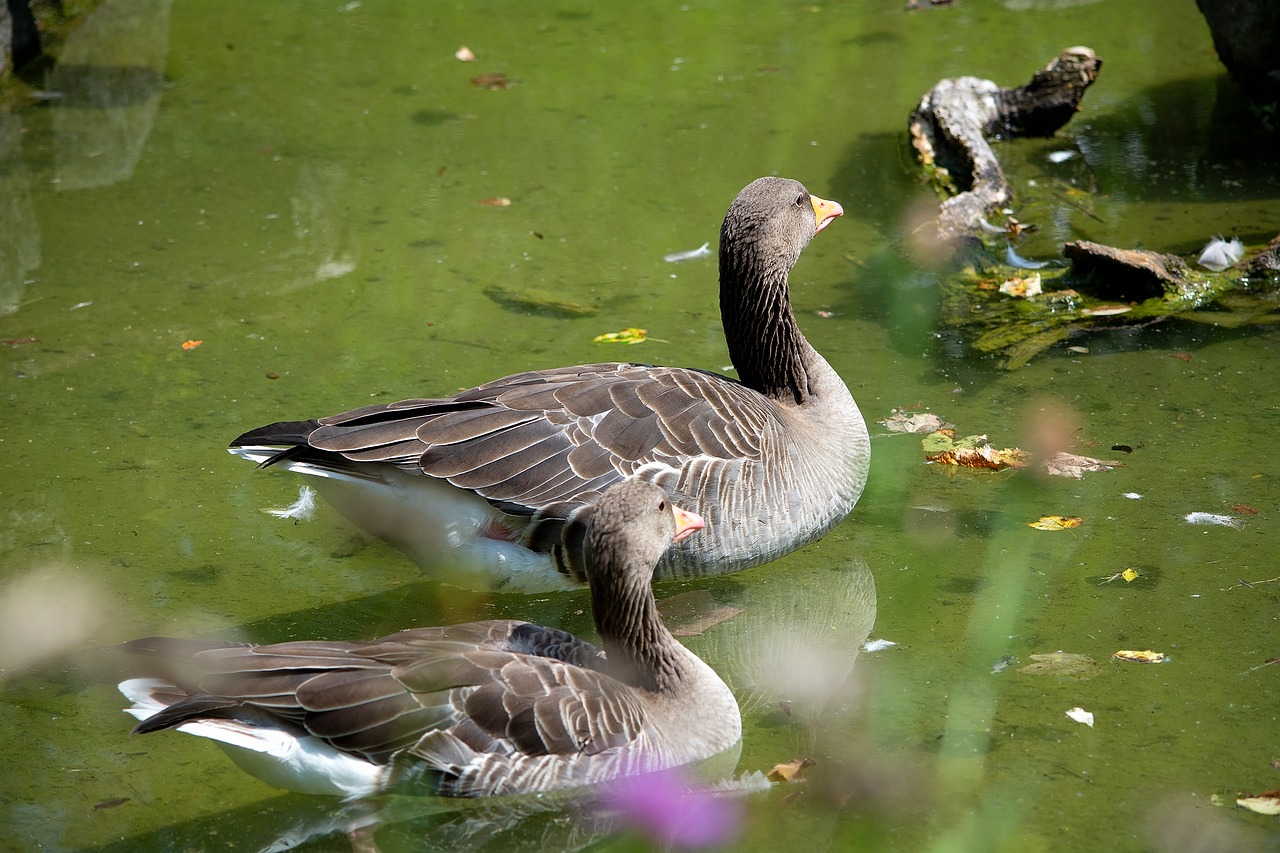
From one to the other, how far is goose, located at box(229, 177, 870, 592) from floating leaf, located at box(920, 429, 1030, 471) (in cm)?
64

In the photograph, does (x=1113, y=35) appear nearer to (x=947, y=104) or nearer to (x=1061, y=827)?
(x=947, y=104)

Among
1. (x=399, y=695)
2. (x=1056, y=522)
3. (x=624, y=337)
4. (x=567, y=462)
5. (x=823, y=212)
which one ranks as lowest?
(x=1056, y=522)

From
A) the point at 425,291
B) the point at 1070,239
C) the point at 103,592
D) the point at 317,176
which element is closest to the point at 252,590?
the point at 103,592

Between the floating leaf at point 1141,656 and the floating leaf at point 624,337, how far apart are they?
2962mm

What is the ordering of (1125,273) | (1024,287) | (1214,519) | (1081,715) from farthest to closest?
(1024,287)
(1125,273)
(1214,519)
(1081,715)

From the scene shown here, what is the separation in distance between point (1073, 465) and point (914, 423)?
73cm

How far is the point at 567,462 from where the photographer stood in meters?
4.56

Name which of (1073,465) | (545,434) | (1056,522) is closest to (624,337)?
(545,434)

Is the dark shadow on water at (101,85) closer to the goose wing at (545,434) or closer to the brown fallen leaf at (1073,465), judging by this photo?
the goose wing at (545,434)

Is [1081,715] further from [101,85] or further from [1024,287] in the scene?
[101,85]

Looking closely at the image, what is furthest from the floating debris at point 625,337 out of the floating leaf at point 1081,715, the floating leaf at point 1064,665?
the floating leaf at point 1081,715

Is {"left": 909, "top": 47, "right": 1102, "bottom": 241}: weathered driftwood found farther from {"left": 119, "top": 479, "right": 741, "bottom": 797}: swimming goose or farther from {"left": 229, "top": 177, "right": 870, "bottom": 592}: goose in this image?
{"left": 119, "top": 479, "right": 741, "bottom": 797}: swimming goose

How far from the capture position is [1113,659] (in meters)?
4.33

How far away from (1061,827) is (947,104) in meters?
5.67
